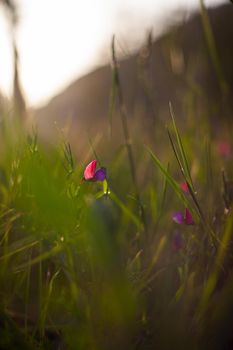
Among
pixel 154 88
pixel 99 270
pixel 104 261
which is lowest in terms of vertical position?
pixel 154 88

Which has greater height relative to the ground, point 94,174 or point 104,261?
point 104,261

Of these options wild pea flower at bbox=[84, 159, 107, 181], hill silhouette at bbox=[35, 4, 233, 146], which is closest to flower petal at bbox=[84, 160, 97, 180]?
wild pea flower at bbox=[84, 159, 107, 181]

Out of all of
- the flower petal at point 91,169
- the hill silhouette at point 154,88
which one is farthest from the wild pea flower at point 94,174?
the hill silhouette at point 154,88

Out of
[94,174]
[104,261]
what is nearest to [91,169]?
[94,174]

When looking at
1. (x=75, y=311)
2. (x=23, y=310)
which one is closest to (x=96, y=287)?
(x=75, y=311)

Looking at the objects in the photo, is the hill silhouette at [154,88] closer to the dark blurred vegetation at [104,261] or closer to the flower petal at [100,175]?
the dark blurred vegetation at [104,261]

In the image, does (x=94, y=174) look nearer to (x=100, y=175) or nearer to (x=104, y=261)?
(x=100, y=175)

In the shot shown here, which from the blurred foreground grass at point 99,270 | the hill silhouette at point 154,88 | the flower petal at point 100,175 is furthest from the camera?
the hill silhouette at point 154,88

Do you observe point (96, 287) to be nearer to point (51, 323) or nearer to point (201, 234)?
point (51, 323)

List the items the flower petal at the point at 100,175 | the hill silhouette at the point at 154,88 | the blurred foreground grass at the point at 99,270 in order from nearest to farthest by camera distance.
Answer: the blurred foreground grass at the point at 99,270 → the flower petal at the point at 100,175 → the hill silhouette at the point at 154,88

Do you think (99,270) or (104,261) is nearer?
(104,261)

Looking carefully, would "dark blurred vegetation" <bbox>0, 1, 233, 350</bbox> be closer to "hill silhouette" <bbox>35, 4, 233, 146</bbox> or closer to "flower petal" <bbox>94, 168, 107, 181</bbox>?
"flower petal" <bbox>94, 168, 107, 181</bbox>
